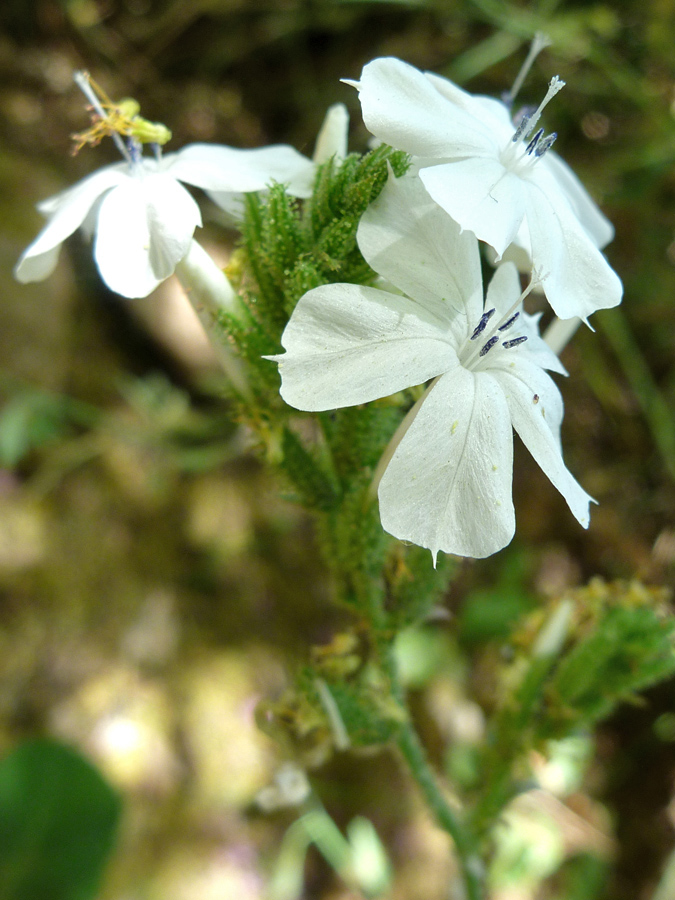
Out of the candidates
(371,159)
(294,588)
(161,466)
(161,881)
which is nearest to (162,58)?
(161,466)

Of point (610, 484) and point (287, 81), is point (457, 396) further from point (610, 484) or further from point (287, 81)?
point (287, 81)

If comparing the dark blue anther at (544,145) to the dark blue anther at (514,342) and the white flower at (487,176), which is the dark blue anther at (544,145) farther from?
the dark blue anther at (514,342)

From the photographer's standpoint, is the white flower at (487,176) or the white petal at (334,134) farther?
the white petal at (334,134)

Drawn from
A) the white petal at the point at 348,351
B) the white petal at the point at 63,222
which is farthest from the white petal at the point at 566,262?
the white petal at the point at 63,222

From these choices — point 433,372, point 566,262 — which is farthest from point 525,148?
point 433,372

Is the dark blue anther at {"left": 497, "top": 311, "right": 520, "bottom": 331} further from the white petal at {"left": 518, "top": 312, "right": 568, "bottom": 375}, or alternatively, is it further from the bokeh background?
the bokeh background
